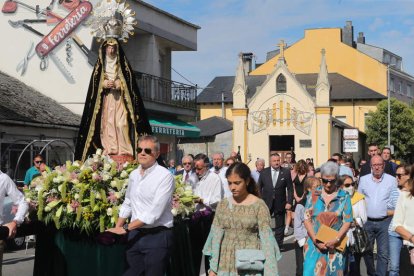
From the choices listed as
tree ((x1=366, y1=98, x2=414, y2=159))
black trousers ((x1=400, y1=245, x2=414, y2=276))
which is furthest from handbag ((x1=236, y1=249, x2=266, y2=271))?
tree ((x1=366, y1=98, x2=414, y2=159))

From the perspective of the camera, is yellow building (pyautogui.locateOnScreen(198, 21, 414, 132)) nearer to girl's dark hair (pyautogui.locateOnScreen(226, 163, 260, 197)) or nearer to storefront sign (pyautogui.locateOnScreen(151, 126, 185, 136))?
storefront sign (pyautogui.locateOnScreen(151, 126, 185, 136))

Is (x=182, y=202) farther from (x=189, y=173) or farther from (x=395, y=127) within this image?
(x=395, y=127)

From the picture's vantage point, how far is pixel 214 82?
289 ft

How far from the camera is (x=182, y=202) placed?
9.57m

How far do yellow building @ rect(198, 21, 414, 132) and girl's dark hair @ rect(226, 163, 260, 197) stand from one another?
2656 inches

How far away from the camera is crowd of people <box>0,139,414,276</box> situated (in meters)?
6.83

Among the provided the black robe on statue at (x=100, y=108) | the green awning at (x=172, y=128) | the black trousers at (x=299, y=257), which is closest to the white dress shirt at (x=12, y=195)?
the black robe on statue at (x=100, y=108)

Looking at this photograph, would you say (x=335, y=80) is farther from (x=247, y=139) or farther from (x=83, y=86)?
(x=83, y=86)

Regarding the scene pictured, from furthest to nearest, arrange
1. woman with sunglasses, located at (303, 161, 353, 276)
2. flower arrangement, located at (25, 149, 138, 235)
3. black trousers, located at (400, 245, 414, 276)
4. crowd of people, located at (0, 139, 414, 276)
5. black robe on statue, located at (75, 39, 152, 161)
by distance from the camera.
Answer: black trousers, located at (400, 245, 414, 276) < black robe on statue, located at (75, 39, 152, 161) < flower arrangement, located at (25, 149, 138, 235) < woman with sunglasses, located at (303, 161, 353, 276) < crowd of people, located at (0, 139, 414, 276)

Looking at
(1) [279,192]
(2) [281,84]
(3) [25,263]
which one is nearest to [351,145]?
(1) [279,192]

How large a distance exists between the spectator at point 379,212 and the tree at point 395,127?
192 ft

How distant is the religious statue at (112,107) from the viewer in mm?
11461

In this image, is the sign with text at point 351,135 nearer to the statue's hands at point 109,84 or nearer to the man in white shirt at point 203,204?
Answer: the man in white shirt at point 203,204

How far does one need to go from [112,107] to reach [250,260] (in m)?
5.44
